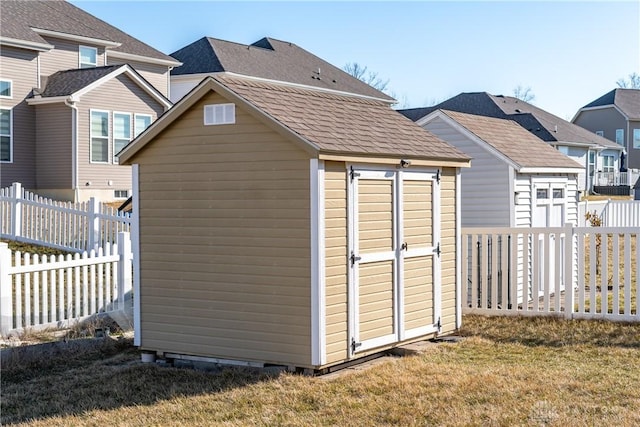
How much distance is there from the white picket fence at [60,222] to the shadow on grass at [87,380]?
595 cm

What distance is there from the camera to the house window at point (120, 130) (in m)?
23.5

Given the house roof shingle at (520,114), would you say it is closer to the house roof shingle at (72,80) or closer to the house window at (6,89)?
the house roof shingle at (72,80)

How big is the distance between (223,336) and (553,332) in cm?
417

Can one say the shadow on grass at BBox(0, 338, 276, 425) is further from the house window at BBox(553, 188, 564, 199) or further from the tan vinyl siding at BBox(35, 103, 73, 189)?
the tan vinyl siding at BBox(35, 103, 73, 189)

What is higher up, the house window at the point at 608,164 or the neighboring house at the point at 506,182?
the house window at the point at 608,164

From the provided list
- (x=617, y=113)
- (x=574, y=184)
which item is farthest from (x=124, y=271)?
(x=617, y=113)

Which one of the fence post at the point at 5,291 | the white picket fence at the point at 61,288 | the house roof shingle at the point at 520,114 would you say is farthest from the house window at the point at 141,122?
the house roof shingle at the point at 520,114

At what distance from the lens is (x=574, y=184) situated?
13883 mm

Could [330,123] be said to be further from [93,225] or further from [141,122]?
[141,122]

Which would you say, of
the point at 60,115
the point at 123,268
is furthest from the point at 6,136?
the point at 123,268

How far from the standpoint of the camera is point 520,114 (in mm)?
41812

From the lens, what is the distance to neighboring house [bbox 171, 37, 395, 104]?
32812 millimetres

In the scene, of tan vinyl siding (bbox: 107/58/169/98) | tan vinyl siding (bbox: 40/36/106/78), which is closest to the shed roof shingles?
tan vinyl siding (bbox: 40/36/106/78)

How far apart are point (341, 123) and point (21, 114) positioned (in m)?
16.6
